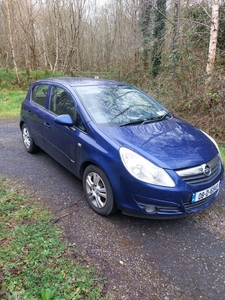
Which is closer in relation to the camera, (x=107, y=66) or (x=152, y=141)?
(x=152, y=141)

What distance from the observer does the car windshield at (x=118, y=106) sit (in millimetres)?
2955

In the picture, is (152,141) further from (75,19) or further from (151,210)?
(75,19)

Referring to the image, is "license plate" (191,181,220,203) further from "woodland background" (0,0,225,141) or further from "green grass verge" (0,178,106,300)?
"woodland background" (0,0,225,141)

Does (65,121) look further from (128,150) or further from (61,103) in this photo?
(128,150)

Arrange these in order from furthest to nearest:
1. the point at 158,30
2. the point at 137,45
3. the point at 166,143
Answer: the point at 137,45, the point at 158,30, the point at 166,143

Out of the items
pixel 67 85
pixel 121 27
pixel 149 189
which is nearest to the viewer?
pixel 149 189

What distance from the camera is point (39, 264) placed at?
2.04 m

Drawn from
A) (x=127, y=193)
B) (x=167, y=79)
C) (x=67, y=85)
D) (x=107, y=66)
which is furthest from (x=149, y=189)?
(x=107, y=66)

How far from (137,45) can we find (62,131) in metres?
11.9

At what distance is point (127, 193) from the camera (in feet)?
7.61

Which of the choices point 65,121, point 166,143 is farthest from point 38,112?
point 166,143

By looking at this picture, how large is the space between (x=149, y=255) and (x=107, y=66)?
17.2 metres

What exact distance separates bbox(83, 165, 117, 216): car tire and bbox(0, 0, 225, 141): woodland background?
3947 millimetres

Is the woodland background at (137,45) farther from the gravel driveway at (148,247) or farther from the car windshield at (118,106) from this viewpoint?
the gravel driveway at (148,247)
